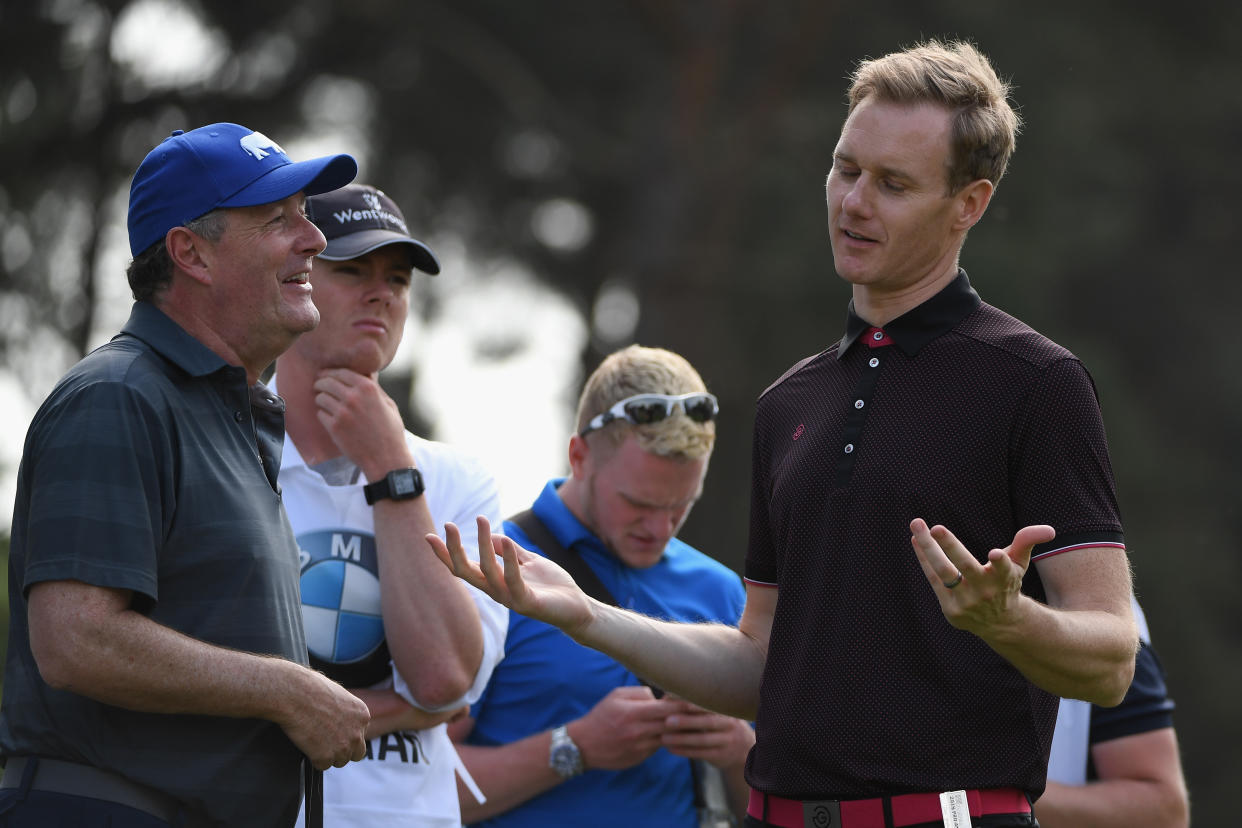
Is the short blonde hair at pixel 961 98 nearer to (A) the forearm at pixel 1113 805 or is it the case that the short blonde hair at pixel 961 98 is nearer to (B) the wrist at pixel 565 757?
(A) the forearm at pixel 1113 805

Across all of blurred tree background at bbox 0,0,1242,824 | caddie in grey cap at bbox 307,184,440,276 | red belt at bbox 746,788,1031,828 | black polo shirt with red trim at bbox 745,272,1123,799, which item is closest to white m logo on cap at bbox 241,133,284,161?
caddie in grey cap at bbox 307,184,440,276

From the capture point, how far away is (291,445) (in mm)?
3932

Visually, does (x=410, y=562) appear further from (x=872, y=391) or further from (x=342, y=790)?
(x=872, y=391)

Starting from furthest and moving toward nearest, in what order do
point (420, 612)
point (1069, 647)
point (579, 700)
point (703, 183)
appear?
1. point (703, 183)
2. point (579, 700)
3. point (420, 612)
4. point (1069, 647)

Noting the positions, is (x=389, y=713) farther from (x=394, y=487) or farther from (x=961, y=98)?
(x=961, y=98)

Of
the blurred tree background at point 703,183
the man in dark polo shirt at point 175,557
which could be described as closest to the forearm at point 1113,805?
the man in dark polo shirt at point 175,557

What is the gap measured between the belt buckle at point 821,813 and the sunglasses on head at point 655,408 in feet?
5.86

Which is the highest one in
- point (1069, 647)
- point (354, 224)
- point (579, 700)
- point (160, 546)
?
point (354, 224)

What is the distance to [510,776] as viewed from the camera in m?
4.19

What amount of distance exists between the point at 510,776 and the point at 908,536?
1.67 metres

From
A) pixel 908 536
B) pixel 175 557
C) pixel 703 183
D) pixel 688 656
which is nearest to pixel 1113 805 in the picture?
pixel 688 656

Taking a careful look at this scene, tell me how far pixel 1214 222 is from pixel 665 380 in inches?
561

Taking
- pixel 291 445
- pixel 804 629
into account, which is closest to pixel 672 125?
Result: pixel 291 445

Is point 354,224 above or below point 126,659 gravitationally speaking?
above
